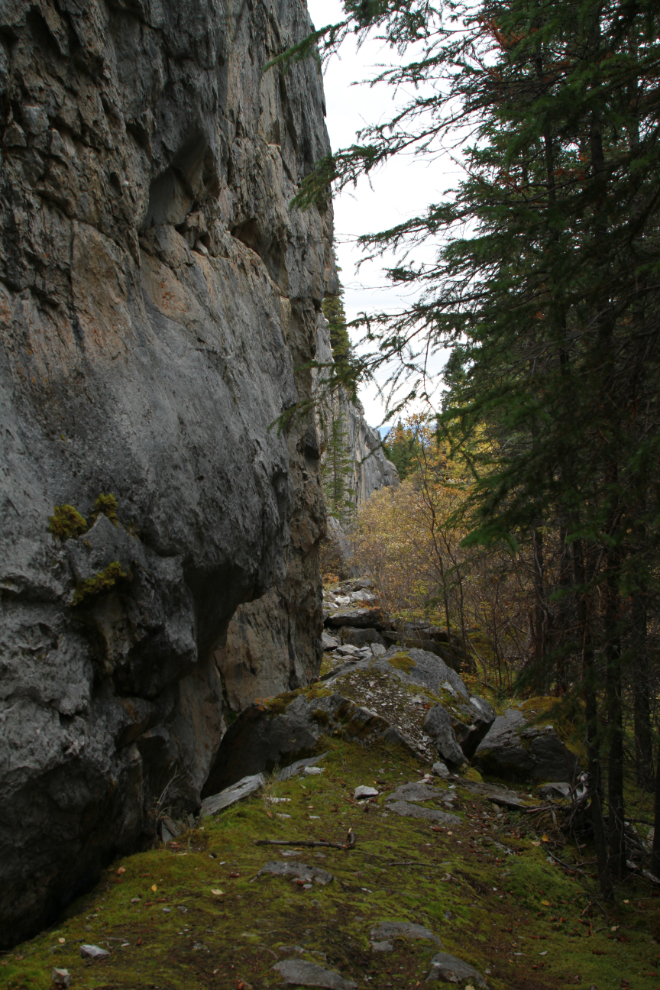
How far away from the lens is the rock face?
4.11m

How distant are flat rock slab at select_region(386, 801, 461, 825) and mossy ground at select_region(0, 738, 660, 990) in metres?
0.14

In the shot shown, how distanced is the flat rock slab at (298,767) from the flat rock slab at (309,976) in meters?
4.09

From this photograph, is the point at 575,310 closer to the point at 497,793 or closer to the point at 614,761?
the point at 614,761

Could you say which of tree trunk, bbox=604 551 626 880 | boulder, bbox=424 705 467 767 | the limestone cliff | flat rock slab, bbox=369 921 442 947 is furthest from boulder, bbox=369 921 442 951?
the limestone cliff

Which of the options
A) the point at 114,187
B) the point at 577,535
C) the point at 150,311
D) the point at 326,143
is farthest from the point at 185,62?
the point at 326,143

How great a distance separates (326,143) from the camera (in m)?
16.2

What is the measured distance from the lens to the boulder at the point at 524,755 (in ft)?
27.0

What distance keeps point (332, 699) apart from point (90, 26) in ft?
25.6

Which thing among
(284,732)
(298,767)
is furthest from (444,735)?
(284,732)

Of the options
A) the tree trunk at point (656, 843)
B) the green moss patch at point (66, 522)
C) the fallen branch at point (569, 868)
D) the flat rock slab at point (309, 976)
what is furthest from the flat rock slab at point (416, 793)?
the green moss patch at point (66, 522)

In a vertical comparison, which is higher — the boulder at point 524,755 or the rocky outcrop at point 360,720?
the rocky outcrop at point 360,720

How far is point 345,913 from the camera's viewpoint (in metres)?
4.41

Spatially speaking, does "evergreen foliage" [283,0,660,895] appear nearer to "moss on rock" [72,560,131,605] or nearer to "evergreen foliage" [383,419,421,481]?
"evergreen foliage" [383,419,421,481]

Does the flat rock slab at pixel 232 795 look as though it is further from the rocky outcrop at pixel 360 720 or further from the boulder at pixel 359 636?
the boulder at pixel 359 636
